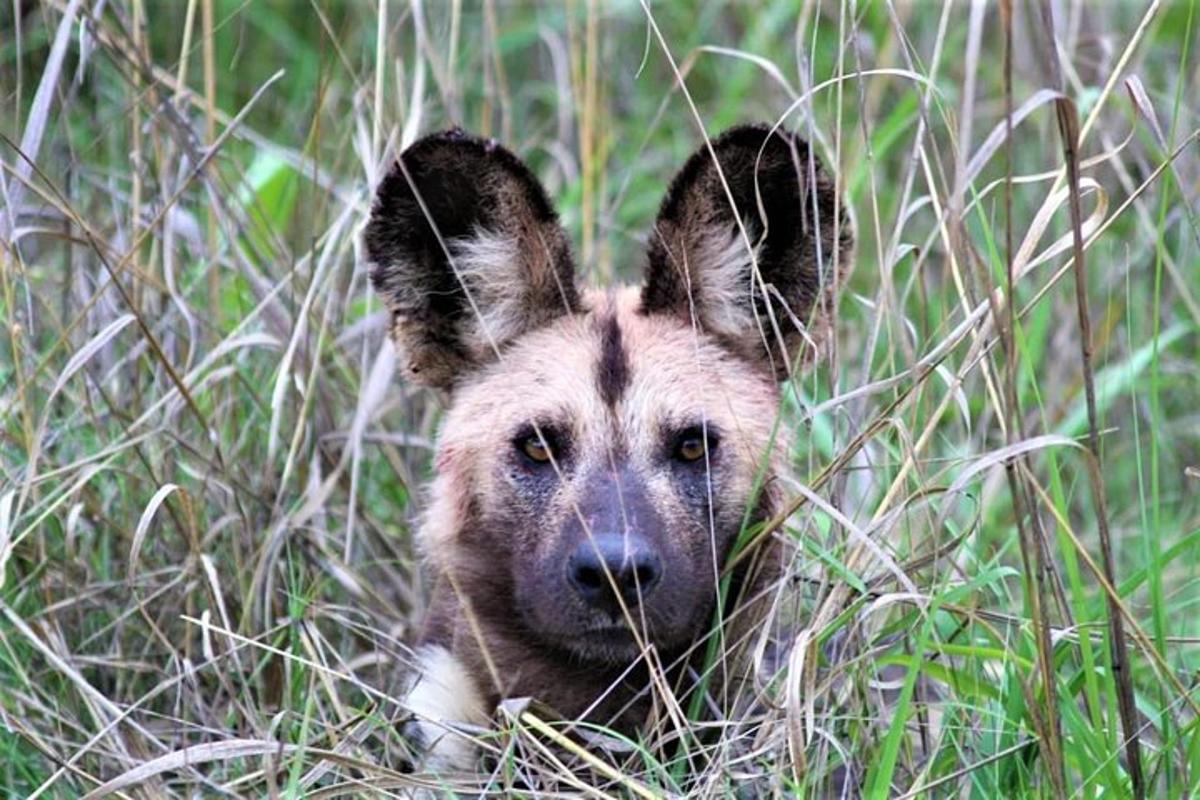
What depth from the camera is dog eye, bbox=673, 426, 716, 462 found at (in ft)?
11.7

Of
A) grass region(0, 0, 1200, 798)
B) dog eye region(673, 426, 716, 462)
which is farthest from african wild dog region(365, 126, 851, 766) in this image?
grass region(0, 0, 1200, 798)

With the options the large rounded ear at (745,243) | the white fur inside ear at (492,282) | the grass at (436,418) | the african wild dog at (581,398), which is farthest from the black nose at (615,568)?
the white fur inside ear at (492,282)

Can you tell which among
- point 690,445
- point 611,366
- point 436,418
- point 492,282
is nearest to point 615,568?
point 690,445

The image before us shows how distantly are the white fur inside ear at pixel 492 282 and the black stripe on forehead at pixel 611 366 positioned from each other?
0.71ft

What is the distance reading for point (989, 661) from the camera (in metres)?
3.45

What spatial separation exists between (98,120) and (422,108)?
5.05ft

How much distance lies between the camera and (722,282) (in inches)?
148

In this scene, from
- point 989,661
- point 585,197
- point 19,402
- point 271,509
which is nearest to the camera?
point 989,661

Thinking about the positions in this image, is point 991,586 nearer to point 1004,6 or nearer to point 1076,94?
point 1004,6

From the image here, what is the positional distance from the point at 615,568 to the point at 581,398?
1.65 ft

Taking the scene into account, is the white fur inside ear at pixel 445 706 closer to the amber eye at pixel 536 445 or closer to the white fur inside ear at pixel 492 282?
the amber eye at pixel 536 445

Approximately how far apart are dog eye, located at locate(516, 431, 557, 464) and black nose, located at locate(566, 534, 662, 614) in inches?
13.6

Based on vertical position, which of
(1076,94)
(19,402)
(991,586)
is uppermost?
(1076,94)

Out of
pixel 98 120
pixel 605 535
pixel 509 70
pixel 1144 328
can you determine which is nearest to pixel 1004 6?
pixel 605 535
